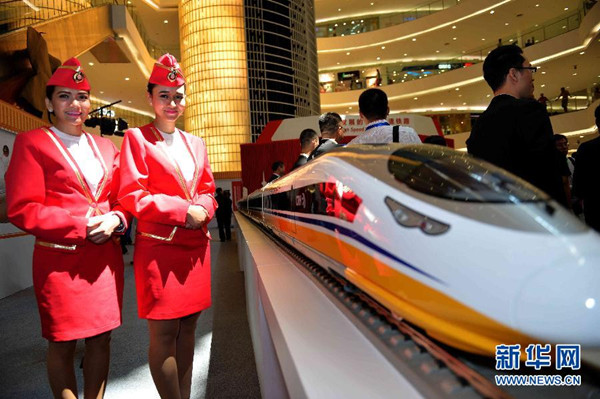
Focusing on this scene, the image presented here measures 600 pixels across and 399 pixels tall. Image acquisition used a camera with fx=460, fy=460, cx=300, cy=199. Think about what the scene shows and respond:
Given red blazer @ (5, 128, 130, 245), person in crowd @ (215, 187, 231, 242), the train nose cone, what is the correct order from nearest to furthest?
the train nose cone → red blazer @ (5, 128, 130, 245) → person in crowd @ (215, 187, 231, 242)

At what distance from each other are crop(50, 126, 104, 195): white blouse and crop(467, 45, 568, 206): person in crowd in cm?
181

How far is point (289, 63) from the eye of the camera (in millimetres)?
18219

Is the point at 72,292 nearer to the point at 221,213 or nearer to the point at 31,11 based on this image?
the point at 31,11

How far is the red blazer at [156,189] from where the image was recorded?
5.80 feet

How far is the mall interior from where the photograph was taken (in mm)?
1129

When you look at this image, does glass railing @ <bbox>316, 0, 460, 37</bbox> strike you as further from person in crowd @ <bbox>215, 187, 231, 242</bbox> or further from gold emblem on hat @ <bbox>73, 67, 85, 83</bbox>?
gold emblem on hat @ <bbox>73, 67, 85, 83</bbox>

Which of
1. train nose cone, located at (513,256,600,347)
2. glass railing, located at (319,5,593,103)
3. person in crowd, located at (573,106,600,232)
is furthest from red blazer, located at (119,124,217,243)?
glass railing, located at (319,5,593,103)

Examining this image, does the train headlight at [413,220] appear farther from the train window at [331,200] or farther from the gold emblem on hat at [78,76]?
the gold emblem on hat at [78,76]

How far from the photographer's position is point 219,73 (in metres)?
16.9

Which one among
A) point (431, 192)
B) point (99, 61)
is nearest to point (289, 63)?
point (99, 61)

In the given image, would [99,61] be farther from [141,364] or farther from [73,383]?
[73,383]

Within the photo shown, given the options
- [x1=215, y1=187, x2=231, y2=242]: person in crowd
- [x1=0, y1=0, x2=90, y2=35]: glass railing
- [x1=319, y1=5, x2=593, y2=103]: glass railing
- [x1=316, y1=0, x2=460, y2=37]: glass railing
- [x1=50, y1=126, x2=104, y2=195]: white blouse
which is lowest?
[x1=215, y1=187, x2=231, y2=242]: person in crowd

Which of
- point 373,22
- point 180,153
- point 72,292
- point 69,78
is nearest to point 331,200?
point 180,153

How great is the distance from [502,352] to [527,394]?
26 centimetres
